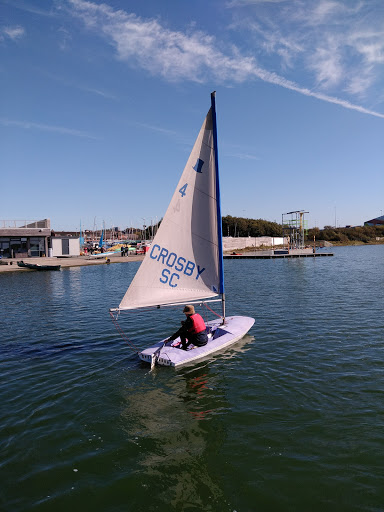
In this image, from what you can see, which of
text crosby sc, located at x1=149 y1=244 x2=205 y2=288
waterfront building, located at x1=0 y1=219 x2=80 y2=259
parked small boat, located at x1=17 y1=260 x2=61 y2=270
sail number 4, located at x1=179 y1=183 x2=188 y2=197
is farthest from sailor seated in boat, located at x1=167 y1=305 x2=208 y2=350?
waterfront building, located at x1=0 y1=219 x2=80 y2=259

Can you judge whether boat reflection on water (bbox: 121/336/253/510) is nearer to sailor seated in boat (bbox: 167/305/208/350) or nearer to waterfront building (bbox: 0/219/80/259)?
sailor seated in boat (bbox: 167/305/208/350)

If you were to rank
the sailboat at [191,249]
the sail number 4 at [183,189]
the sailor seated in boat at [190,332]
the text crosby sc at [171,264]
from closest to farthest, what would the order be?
the sailor seated in boat at [190,332] < the sailboat at [191,249] < the text crosby sc at [171,264] < the sail number 4 at [183,189]

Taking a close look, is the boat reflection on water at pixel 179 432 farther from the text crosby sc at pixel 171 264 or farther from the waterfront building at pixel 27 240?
the waterfront building at pixel 27 240

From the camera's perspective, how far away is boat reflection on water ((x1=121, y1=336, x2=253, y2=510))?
6645 millimetres

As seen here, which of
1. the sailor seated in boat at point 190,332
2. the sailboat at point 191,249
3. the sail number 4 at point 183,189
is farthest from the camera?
the sail number 4 at point 183,189

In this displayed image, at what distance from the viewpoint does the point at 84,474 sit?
7.15 meters

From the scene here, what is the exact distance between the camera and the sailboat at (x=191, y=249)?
13461 millimetres

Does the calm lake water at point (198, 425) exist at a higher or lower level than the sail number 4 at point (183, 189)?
lower

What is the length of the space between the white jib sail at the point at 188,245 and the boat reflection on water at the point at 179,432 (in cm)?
315

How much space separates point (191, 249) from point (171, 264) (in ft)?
3.70

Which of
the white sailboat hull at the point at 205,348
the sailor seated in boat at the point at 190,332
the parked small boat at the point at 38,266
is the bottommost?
the white sailboat hull at the point at 205,348

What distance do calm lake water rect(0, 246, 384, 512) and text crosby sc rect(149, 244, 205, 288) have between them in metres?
3.69

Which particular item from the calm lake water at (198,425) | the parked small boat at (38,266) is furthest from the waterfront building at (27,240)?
the calm lake water at (198,425)

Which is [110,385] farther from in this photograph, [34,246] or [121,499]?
[34,246]
